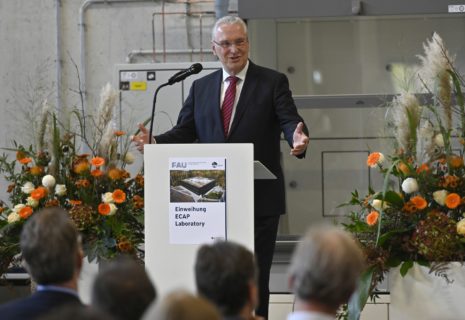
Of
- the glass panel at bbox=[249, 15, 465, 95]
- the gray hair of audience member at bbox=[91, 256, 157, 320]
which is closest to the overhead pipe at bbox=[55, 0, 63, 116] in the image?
the glass panel at bbox=[249, 15, 465, 95]

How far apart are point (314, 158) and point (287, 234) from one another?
66 cm

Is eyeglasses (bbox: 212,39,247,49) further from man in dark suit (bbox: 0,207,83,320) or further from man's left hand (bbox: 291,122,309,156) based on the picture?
man in dark suit (bbox: 0,207,83,320)

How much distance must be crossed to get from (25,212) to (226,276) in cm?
276

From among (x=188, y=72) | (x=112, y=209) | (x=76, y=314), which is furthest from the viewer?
(x=112, y=209)

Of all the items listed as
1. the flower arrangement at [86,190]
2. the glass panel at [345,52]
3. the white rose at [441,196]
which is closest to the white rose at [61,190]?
the flower arrangement at [86,190]

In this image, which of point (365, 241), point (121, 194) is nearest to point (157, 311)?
point (365, 241)

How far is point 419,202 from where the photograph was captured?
4.18 m

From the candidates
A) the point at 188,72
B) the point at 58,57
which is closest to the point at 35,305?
the point at 188,72

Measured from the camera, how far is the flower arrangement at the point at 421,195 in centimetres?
412

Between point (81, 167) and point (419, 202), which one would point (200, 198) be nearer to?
point (419, 202)

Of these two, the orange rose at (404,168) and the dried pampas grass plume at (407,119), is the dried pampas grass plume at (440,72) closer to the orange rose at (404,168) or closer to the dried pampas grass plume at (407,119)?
the dried pampas grass plume at (407,119)

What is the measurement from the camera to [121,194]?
4691 mm

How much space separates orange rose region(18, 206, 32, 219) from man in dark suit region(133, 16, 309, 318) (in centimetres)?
88

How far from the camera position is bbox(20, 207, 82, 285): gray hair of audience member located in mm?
2402
